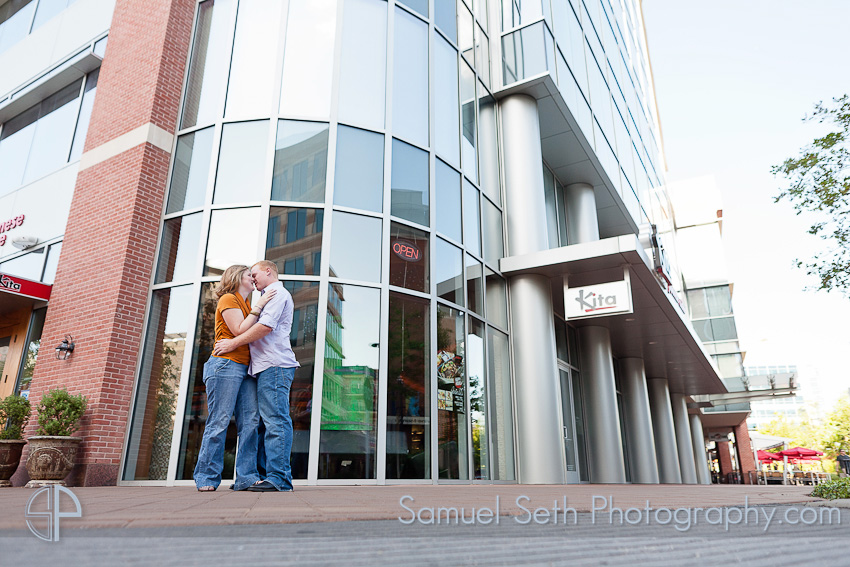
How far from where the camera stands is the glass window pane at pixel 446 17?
10.5 m

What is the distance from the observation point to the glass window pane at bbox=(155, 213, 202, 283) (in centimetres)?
818

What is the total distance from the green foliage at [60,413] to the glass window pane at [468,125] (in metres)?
6.95

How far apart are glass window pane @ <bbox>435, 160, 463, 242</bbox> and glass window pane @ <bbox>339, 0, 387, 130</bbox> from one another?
137 cm

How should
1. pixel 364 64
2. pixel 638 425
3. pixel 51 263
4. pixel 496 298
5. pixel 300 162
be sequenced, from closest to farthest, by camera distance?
pixel 300 162 → pixel 364 64 → pixel 51 263 → pixel 496 298 → pixel 638 425

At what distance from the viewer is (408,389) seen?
7.88 metres

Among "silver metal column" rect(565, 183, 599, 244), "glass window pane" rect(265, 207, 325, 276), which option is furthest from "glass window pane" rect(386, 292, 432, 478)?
"silver metal column" rect(565, 183, 599, 244)

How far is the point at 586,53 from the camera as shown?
1487 cm

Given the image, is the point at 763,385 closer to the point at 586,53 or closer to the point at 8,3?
the point at 586,53

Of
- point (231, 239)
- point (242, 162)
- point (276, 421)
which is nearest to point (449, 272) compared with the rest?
point (231, 239)

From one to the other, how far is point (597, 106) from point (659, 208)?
34.6ft

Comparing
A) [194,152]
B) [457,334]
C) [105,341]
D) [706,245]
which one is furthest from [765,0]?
[105,341]

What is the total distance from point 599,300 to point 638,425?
329 inches

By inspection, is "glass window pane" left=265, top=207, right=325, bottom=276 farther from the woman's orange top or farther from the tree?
the tree

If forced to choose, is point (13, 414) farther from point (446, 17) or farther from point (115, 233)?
point (446, 17)
